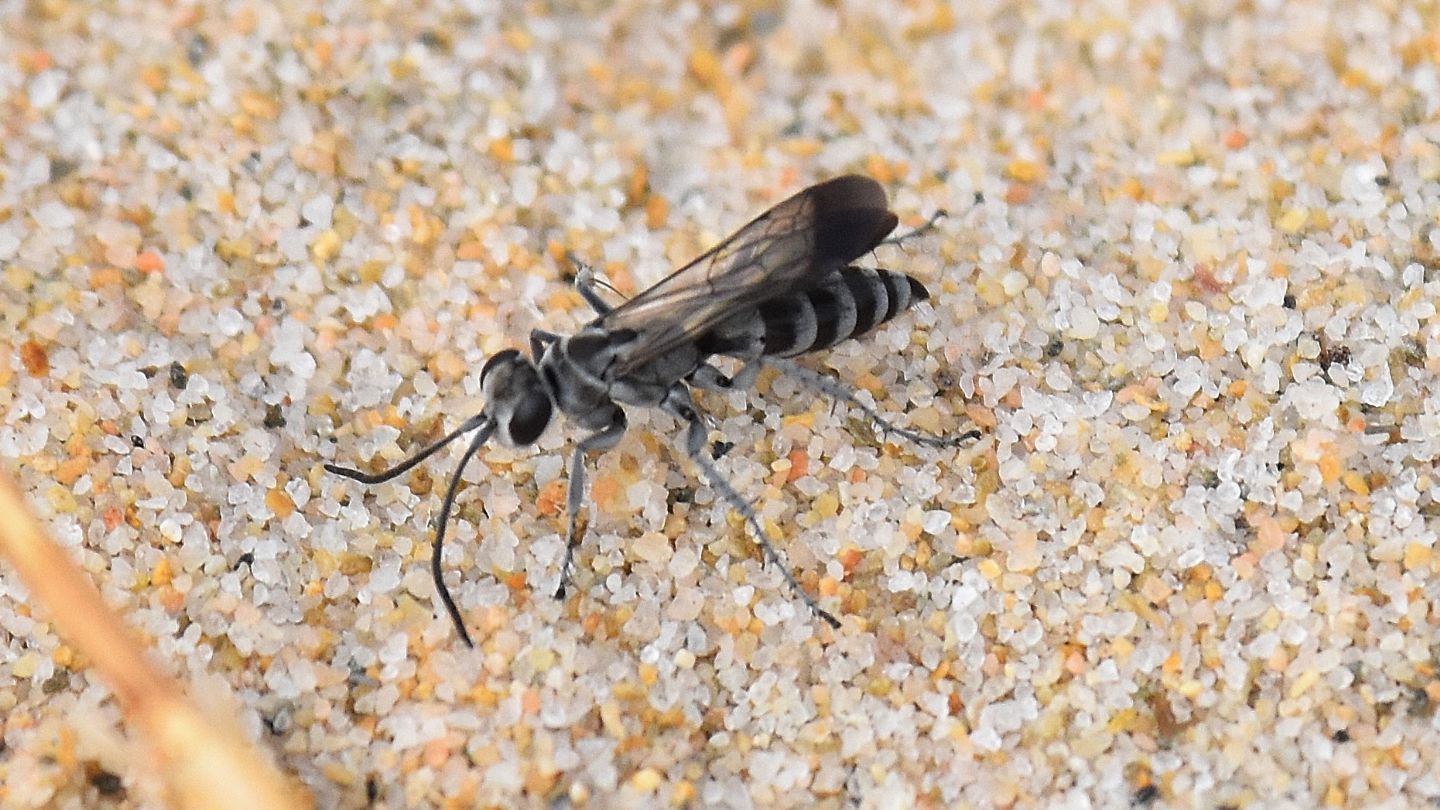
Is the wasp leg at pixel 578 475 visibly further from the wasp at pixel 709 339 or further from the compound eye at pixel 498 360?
the compound eye at pixel 498 360

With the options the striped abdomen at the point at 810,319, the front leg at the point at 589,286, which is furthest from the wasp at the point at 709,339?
the front leg at the point at 589,286

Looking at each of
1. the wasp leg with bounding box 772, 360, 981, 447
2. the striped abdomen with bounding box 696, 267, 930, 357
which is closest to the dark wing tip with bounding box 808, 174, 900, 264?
the striped abdomen with bounding box 696, 267, 930, 357

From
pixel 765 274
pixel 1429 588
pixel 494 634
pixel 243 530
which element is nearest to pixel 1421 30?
pixel 1429 588

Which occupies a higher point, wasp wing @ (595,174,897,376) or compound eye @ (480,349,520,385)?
compound eye @ (480,349,520,385)

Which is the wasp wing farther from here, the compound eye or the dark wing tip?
the compound eye

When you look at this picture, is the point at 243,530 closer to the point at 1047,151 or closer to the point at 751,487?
the point at 751,487

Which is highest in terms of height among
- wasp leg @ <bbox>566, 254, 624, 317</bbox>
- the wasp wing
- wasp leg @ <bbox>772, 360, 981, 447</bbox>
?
the wasp wing
